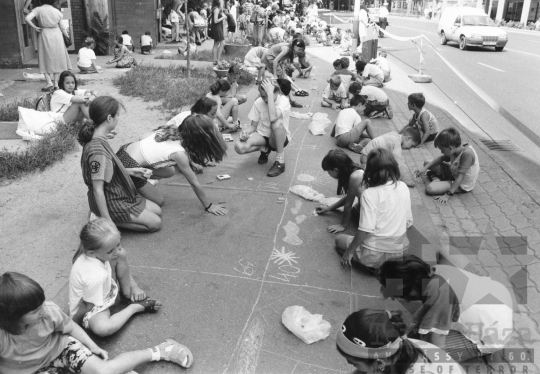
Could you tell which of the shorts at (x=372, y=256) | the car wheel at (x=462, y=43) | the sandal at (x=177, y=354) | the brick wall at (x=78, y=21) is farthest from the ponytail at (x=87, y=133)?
the car wheel at (x=462, y=43)

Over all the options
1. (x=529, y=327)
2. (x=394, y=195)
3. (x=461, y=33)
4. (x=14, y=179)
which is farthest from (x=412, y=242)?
(x=461, y=33)

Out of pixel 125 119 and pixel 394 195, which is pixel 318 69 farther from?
pixel 394 195

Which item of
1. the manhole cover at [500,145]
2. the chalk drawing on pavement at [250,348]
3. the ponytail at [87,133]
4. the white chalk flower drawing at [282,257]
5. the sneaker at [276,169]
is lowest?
the chalk drawing on pavement at [250,348]

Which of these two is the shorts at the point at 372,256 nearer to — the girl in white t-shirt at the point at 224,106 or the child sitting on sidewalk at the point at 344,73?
the girl in white t-shirt at the point at 224,106

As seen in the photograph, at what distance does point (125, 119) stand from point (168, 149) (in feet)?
11.5

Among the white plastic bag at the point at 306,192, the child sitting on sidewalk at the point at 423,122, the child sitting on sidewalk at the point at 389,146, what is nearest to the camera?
the white plastic bag at the point at 306,192

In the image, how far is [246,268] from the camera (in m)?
3.95

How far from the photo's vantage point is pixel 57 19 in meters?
8.44

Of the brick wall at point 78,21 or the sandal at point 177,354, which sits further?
the brick wall at point 78,21

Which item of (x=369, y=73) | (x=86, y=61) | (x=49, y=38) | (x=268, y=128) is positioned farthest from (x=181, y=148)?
(x=86, y=61)

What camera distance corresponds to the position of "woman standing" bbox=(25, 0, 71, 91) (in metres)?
8.29

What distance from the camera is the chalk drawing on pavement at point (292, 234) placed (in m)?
4.42

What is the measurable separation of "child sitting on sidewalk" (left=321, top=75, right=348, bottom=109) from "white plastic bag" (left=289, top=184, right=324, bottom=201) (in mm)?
3962

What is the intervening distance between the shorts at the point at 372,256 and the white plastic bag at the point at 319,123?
3993 millimetres
